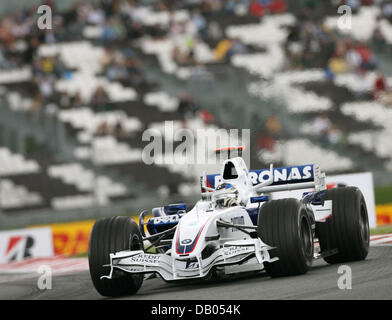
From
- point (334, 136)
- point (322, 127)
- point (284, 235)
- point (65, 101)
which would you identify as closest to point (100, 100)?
point (65, 101)

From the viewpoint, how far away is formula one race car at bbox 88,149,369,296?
335 inches

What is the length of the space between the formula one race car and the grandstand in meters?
4.33

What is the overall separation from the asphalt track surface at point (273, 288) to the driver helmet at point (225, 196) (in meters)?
0.84

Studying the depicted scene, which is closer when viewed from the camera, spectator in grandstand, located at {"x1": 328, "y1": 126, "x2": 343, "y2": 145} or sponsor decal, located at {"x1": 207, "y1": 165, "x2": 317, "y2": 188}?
sponsor decal, located at {"x1": 207, "y1": 165, "x2": 317, "y2": 188}

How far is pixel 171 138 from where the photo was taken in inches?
784


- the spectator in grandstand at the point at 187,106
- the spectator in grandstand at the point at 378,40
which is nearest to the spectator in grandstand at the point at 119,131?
the spectator in grandstand at the point at 187,106

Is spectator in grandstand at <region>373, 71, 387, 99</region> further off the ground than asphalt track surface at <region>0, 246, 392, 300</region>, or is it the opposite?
spectator in grandstand at <region>373, 71, 387, 99</region>

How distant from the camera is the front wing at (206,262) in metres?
8.43

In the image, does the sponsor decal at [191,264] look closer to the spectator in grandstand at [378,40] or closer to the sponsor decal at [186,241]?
the sponsor decal at [186,241]

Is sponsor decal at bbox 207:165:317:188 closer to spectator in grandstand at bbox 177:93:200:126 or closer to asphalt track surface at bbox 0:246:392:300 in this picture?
asphalt track surface at bbox 0:246:392:300

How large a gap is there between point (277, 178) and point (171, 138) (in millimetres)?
9293

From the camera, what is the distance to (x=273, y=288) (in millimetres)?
7941

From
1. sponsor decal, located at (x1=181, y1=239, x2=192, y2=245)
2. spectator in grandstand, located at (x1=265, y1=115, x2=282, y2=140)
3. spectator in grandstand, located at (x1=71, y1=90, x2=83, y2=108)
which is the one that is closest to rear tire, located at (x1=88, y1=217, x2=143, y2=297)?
sponsor decal, located at (x1=181, y1=239, x2=192, y2=245)
